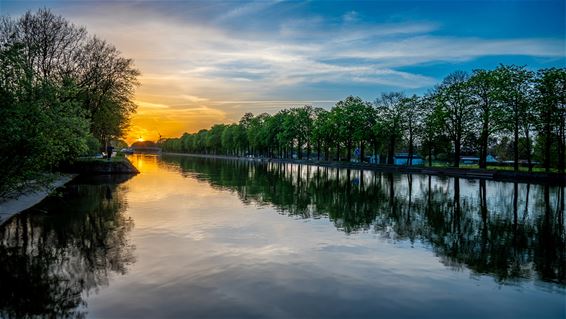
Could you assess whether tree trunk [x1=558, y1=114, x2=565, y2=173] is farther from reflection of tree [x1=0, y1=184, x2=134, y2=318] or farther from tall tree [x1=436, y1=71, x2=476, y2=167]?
reflection of tree [x1=0, y1=184, x2=134, y2=318]

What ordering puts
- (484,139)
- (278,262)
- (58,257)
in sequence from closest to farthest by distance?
(58,257) < (278,262) < (484,139)

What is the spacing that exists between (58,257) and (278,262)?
6932mm

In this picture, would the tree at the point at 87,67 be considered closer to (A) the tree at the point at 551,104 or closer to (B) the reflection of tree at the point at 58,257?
(B) the reflection of tree at the point at 58,257

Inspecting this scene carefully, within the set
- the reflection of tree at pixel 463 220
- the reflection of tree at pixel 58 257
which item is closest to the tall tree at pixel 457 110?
the reflection of tree at pixel 463 220

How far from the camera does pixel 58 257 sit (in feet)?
44.9

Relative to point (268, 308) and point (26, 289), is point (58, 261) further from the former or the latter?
point (268, 308)

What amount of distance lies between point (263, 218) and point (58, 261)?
10549 millimetres

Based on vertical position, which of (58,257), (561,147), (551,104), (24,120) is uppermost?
(551,104)

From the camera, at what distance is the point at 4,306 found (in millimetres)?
9664

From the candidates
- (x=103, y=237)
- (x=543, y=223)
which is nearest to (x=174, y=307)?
(x=103, y=237)

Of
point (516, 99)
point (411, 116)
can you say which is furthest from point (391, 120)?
point (516, 99)

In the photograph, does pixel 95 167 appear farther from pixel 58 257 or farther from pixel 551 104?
pixel 551 104

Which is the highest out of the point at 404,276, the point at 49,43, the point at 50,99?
the point at 49,43

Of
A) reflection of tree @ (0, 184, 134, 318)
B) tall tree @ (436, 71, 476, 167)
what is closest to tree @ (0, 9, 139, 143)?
reflection of tree @ (0, 184, 134, 318)
